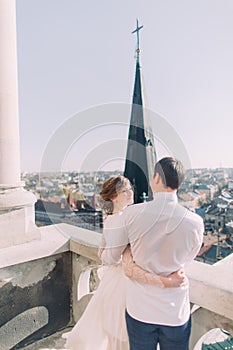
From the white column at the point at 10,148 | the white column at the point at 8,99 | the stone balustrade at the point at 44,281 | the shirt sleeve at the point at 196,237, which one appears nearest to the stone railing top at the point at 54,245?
the stone balustrade at the point at 44,281

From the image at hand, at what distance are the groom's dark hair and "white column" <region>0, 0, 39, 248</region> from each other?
1.53m

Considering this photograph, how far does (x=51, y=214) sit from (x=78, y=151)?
0.63 m

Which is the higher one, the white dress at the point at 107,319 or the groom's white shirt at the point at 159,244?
the groom's white shirt at the point at 159,244

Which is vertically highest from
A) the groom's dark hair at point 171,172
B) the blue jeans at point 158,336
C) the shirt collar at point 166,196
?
the groom's dark hair at point 171,172

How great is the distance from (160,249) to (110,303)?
585 millimetres

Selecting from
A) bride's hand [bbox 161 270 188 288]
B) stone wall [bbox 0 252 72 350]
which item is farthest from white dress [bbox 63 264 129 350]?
stone wall [bbox 0 252 72 350]

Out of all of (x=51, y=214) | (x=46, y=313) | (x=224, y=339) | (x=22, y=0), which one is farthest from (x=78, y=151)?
(x=22, y=0)

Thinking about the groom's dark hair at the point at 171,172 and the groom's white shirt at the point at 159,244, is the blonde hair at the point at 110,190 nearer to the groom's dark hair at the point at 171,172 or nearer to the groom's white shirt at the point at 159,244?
the groom's white shirt at the point at 159,244

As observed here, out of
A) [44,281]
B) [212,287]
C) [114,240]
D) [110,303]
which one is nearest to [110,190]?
[114,240]

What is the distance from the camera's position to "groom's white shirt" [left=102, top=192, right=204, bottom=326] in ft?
4.20

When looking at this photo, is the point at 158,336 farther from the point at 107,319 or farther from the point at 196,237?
the point at 196,237

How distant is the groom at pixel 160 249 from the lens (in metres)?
1.29

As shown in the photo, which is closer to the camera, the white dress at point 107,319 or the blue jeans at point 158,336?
the blue jeans at point 158,336

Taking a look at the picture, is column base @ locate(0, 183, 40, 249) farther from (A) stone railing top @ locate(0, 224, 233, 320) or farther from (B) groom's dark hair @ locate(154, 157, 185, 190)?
(B) groom's dark hair @ locate(154, 157, 185, 190)
